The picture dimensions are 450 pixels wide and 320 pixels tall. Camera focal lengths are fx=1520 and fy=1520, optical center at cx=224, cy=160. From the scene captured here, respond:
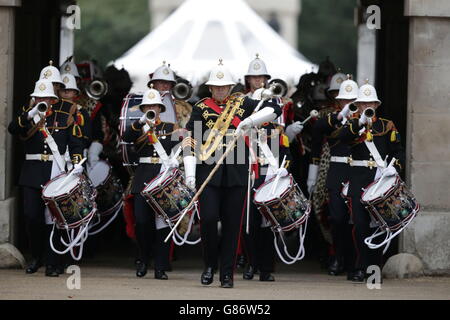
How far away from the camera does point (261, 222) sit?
589 inches

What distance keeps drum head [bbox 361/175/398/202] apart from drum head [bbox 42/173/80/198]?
109 inches

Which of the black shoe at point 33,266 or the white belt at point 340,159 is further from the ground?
the white belt at point 340,159

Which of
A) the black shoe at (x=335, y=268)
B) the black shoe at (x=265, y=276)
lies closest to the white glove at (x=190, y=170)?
the black shoe at (x=265, y=276)

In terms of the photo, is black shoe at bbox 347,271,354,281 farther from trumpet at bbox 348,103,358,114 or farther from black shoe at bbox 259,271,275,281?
trumpet at bbox 348,103,358,114

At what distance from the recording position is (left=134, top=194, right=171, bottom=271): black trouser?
14.7 metres

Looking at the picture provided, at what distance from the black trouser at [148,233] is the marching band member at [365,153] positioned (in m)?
1.86

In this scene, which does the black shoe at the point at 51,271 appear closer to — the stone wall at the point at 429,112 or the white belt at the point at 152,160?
the white belt at the point at 152,160

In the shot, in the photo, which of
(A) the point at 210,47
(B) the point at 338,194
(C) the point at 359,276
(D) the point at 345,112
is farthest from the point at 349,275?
(A) the point at 210,47

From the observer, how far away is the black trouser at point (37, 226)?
1456cm

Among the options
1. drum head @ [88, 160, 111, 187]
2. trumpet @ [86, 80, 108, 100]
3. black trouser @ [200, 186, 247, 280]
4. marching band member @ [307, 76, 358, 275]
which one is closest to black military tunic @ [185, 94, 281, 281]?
black trouser @ [200, 186, 247, 280]

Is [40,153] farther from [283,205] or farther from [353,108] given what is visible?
[353,108]

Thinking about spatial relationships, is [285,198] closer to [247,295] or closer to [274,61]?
[247,295]

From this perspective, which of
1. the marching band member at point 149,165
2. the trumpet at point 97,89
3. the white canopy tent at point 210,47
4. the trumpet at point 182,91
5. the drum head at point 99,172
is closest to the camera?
the marching band member at point 149,165

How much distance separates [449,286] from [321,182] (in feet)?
7.49
